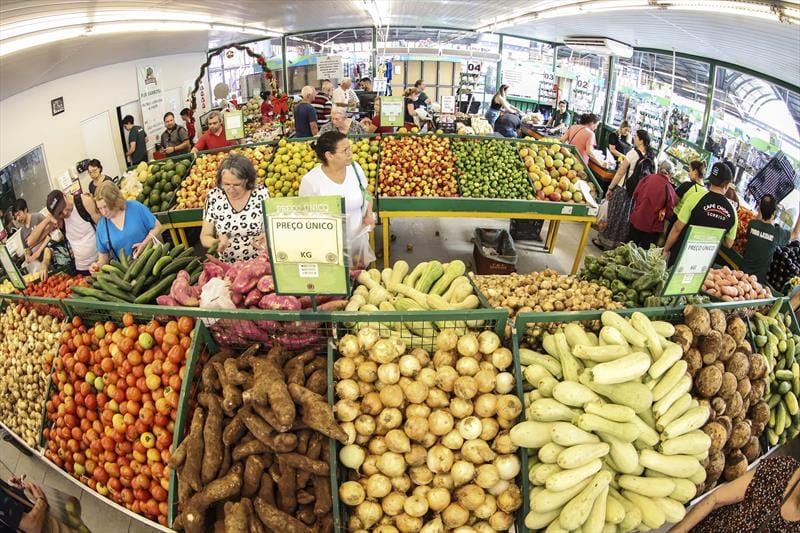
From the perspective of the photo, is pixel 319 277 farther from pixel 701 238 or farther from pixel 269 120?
pixel 269 120

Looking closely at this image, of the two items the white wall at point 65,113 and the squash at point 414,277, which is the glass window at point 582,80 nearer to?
the white wall at point 65,113

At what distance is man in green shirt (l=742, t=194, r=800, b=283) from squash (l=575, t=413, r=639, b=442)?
4.05 metres

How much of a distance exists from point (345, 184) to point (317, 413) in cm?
217

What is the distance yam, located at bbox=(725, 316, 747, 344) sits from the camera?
2561 mm

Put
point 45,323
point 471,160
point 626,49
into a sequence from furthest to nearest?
point 626,49 → point 471,160 → point 45,323

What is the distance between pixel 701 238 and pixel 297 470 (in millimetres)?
2085

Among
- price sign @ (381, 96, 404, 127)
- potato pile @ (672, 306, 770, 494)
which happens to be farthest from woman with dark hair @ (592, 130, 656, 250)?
potato pile @ (672, 306, 770, 494)

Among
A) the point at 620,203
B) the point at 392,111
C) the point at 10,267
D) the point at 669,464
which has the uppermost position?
the point at 392,111

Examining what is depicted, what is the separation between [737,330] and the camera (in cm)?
257

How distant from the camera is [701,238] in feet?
7.49

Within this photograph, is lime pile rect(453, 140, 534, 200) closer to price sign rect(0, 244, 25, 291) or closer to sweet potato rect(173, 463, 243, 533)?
price sign rect(0, 244, 25, 291)

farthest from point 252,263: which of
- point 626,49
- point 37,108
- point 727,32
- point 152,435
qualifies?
point 626,49

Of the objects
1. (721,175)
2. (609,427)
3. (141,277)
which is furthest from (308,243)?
(721,175)

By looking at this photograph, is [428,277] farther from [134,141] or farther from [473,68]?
[473,68]
